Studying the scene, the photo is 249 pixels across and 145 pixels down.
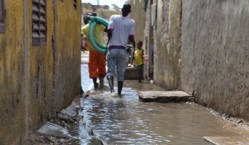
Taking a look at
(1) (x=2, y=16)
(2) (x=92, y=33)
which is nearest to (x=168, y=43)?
(2) (x=92, y=33)

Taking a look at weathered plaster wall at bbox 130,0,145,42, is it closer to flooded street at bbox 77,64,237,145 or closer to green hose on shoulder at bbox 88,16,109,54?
green hose on shoulder at bbox 88,16,109,54

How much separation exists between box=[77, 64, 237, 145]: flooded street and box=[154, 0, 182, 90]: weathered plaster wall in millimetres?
1986

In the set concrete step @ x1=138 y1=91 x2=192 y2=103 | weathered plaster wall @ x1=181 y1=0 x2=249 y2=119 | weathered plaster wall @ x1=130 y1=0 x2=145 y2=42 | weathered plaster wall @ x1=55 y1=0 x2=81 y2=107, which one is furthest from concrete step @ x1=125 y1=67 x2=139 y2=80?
weathered plaster wall @ x1=130 y1=0 x2=145 y2=42

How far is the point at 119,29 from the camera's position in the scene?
8.09m

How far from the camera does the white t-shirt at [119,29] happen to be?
8.07m

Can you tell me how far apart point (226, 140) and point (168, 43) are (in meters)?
5.59

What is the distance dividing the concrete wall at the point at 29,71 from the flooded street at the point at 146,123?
0.49m

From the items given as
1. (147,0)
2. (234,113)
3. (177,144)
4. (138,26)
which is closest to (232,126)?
(234,113)

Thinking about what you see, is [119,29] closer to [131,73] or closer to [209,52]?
[209,52]

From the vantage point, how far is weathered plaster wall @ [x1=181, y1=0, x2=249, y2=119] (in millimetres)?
5250

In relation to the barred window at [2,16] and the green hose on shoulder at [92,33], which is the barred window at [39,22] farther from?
the green hose on shoulder at [92,33]

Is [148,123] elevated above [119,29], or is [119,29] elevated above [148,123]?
[119,29]

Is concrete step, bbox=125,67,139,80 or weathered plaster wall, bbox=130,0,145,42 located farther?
weathered plaster wall, bbox=130,0,145,42

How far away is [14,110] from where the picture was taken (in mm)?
3582
